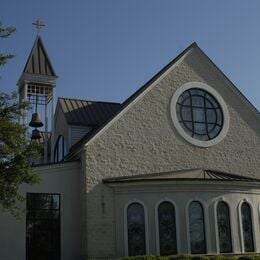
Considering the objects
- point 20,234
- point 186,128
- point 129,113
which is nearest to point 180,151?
point 186,128

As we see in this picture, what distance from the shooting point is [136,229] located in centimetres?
2327

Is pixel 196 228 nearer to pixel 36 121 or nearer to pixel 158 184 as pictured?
pixel 158 184

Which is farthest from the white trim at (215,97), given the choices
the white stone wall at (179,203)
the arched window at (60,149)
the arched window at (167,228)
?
the arched window at (60,149)

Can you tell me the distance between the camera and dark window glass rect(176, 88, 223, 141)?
26938 millimetres

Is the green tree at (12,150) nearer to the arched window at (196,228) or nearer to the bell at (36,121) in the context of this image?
the arched window at (196,228)

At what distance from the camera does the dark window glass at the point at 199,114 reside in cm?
2694

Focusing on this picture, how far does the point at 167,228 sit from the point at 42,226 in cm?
621

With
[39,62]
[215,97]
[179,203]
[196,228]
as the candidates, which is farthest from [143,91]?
[39,62]

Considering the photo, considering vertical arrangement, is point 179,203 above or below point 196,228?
above

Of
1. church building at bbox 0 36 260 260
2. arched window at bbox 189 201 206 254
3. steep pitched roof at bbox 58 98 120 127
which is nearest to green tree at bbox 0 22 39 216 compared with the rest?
church building at bbox 0 36 260 260

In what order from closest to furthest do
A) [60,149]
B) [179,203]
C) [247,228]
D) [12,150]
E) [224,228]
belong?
1. [12,150]
2. [179,203]
3. [224,228]
4. [247,228]
5. [60,149]

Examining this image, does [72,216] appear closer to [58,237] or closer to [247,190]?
[58,237]

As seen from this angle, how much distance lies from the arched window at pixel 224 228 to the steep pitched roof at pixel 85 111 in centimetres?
1005

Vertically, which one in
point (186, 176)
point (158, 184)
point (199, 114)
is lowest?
point (158, 184)
